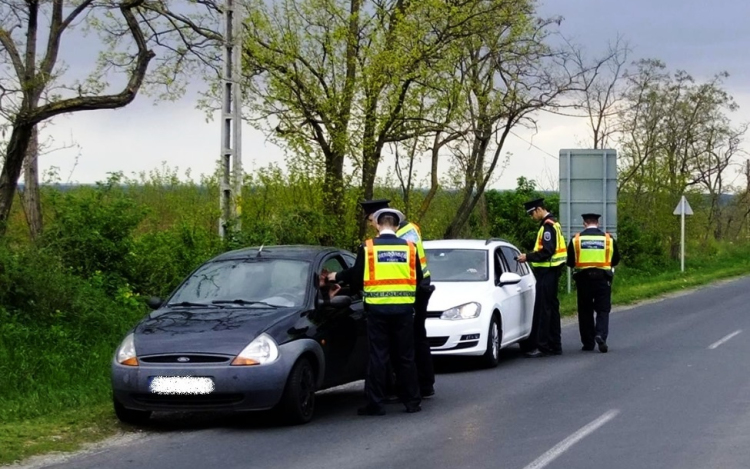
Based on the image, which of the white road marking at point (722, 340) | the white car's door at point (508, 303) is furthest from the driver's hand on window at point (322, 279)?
the white road marking at point (722, 340)

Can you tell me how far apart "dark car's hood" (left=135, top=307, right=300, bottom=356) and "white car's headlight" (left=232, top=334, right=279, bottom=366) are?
0.05 metres

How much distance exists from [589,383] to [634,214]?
33.1m

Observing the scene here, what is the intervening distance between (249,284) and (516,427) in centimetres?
287

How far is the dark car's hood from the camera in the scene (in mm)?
9234

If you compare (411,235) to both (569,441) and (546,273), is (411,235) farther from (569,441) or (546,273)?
(546,273)

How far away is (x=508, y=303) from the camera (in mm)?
14211

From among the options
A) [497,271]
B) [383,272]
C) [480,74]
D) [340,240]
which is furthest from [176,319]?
[480,74]

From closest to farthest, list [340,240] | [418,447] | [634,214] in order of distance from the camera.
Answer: [418,447], [340,240], [634,214]

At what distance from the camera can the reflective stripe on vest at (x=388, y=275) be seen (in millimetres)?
10008

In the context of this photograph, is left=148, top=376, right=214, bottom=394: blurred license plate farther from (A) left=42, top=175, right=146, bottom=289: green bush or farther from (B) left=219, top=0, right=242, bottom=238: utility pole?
(B) left=219, top=0, right=242, bottom=238: utility pole

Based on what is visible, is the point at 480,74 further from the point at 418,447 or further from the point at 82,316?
the point at 418,447

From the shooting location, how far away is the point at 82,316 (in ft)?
47.4

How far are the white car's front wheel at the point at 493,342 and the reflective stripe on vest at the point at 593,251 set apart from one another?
2013 mm

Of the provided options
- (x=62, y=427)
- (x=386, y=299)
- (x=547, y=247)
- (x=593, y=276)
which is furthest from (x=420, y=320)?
(x=593, y=276)
